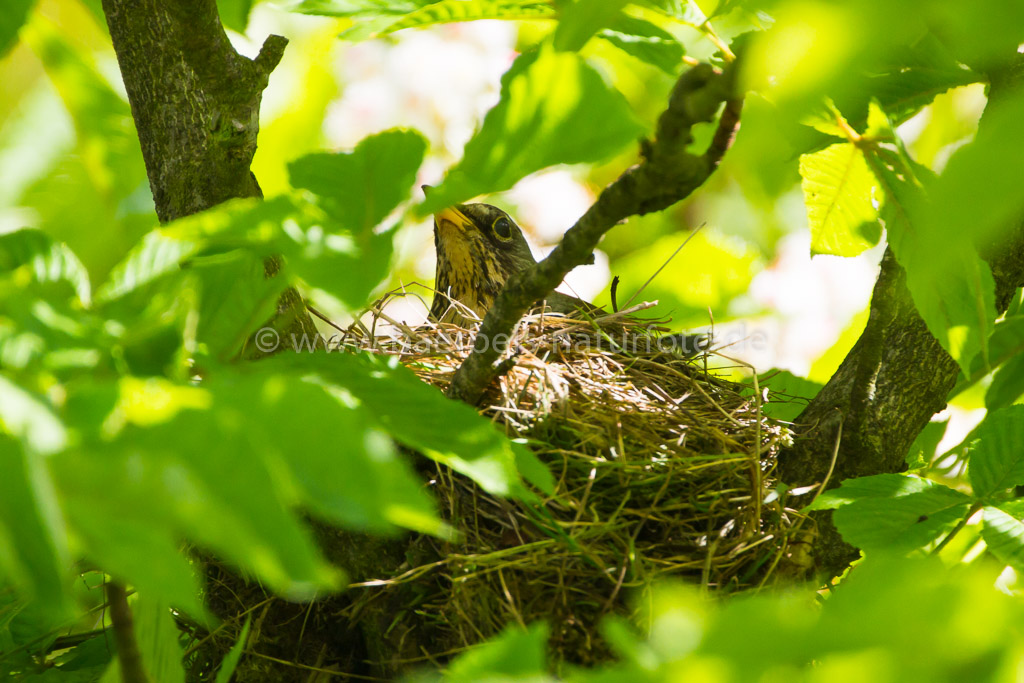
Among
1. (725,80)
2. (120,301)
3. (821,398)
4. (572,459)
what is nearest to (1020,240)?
(821,398)

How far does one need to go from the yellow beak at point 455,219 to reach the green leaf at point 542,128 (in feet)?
7.41

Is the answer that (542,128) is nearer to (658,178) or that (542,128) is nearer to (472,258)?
(658,178)

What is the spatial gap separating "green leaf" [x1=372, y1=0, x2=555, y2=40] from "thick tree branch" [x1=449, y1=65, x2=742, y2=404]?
272 mm

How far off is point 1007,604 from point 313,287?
50cm

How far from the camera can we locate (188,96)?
151 centimetres

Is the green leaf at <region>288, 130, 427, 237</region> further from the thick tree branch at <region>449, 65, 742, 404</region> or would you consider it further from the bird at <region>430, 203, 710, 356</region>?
the bird at <region>430, 203, 710, 356</region>

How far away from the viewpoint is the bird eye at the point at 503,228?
120 inches

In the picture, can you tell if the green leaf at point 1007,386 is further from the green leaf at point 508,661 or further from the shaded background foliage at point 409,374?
the green leaf at point 508,661

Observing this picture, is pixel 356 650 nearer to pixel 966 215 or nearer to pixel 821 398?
pixel 821 398

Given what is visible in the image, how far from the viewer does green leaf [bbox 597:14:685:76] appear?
1010mm

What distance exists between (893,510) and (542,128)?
2.74 feet

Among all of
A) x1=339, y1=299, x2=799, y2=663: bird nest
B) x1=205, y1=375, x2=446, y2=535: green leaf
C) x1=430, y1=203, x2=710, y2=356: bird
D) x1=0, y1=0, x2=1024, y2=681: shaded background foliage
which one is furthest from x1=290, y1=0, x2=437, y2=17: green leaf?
x1=430, y1=203, x2=710, y2=356: bird

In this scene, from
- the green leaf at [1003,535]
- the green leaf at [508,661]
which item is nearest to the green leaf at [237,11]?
the green leaf at [508,661]

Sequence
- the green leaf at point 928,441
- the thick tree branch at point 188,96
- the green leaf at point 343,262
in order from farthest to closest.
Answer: the green leaf at point 928,441 < the thick tree branch at point 188,96 < the green leaf at point 343,262
